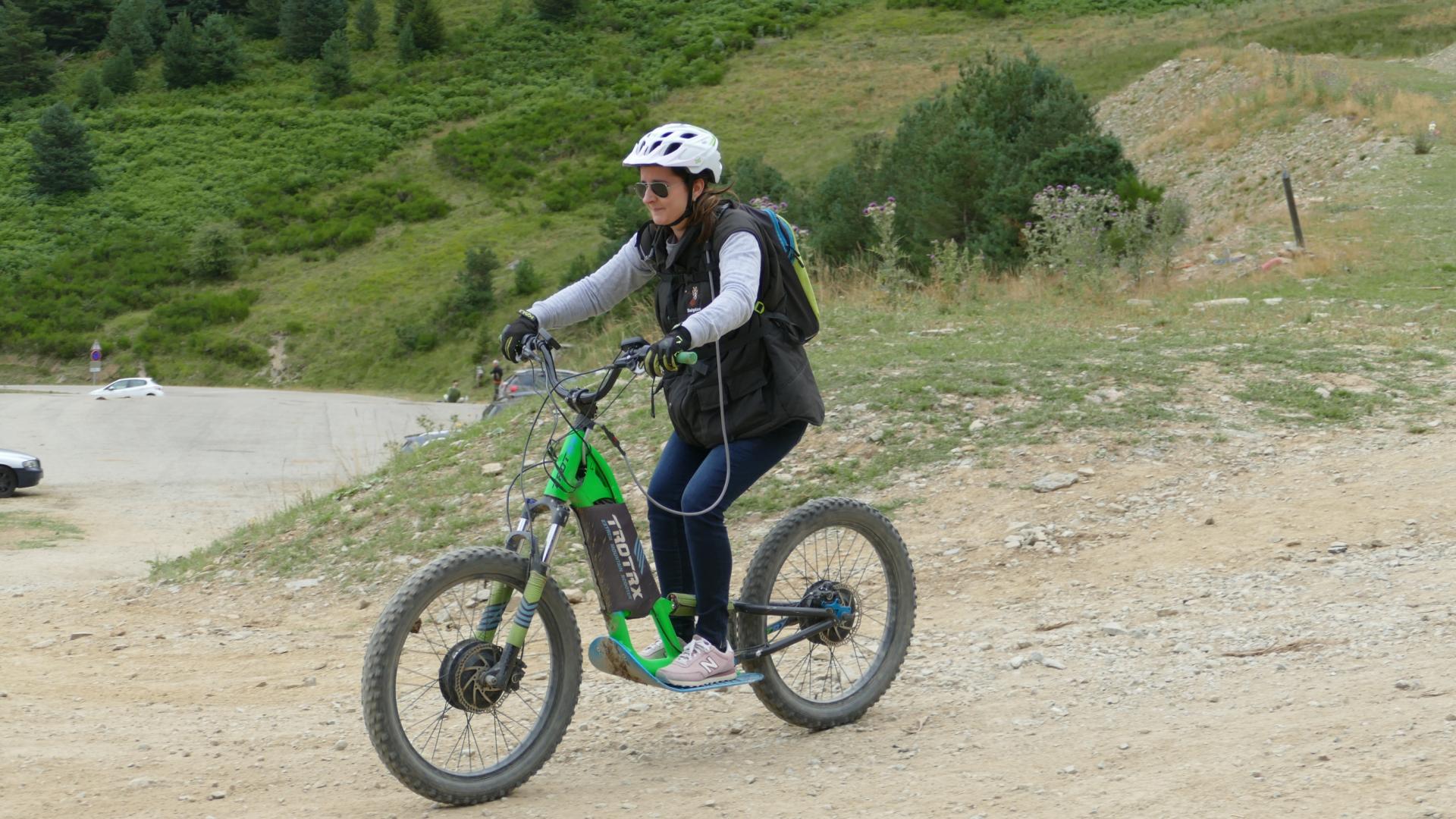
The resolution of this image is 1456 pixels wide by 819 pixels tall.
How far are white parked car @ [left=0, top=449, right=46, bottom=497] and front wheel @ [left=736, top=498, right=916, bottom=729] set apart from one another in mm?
18214

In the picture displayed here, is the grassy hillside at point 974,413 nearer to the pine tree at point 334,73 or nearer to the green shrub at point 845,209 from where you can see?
the green shrub at point 845,209

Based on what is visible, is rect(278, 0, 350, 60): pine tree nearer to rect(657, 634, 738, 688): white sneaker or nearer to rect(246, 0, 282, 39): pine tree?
rect(246, 0, 282, 39): pine tree

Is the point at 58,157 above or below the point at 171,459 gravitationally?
above

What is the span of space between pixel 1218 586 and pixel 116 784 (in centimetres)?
492

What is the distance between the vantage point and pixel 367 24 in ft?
290

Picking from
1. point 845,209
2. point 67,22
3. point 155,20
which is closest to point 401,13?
point 155,20

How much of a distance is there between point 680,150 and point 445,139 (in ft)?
238

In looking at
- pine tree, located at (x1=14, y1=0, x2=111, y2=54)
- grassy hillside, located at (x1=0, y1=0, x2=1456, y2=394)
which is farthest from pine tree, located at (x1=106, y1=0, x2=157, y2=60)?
grassy hillside, located at (x1=0, y1=0, x2=1456, y2=394)

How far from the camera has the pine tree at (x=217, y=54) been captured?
3351 inches

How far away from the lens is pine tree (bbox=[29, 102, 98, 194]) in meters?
71.8

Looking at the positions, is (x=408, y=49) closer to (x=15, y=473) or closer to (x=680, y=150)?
(x=15, y=473)

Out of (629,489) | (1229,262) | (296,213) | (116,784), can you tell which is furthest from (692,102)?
(116,784)

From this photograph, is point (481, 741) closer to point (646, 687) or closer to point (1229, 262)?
point (646, 687)

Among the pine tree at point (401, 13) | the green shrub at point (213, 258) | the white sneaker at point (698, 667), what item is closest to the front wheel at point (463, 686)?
the white sneaker at point (698, 667)
